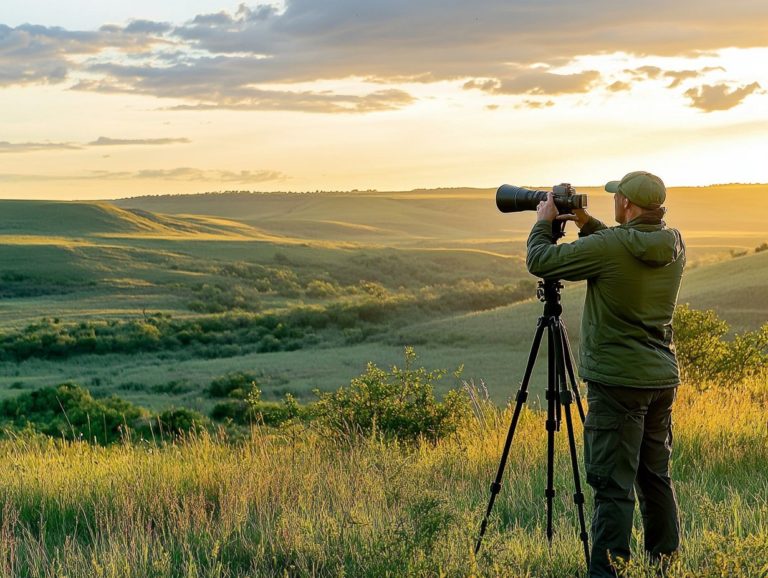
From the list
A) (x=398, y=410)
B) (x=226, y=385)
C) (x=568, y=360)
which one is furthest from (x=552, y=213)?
(x=226, y=385)

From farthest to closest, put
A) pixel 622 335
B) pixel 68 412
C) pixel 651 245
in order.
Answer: pixel 68 412, pixel 622 335, pixel 651 245

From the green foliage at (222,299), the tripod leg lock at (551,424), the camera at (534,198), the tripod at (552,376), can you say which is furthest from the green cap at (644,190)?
the green foliage at (222,299)

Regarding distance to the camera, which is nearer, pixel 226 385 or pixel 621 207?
pixel 621 207

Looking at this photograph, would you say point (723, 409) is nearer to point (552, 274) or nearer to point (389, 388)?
point (389, 388)

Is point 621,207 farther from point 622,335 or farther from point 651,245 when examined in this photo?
Result: point 622,335

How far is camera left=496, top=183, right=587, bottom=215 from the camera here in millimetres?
5457

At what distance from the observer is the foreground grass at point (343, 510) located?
16.8 feet

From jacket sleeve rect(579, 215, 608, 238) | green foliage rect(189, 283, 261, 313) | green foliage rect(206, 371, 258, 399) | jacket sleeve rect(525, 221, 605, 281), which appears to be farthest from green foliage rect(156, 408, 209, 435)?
green foliage rect(189, 283, 261, 313)

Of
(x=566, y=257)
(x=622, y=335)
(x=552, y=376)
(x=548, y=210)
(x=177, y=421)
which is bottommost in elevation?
(x=177, y=421)

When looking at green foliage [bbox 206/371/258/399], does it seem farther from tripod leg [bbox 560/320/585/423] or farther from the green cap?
the green cap

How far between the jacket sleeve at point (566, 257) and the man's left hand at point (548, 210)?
12 centimetres

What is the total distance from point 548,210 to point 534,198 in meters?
0.35

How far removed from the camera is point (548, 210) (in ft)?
17.8

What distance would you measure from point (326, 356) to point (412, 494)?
33878 millimetres
